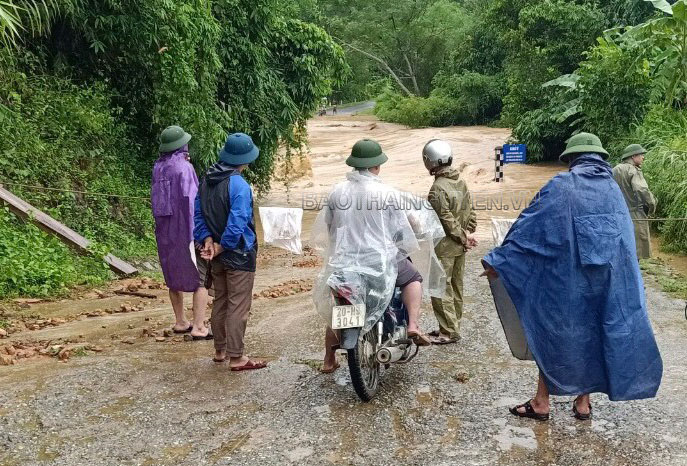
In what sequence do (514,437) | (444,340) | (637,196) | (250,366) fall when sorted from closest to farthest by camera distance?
(514,437) < (250,366) < (444,340) < (637,196)

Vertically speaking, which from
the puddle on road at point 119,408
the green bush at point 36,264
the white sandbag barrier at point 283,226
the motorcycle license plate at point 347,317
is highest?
the motorcycle license plate at point 347,317

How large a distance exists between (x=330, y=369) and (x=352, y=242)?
109cm

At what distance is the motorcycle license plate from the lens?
4.89 meters

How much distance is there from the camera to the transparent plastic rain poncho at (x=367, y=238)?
5148mm

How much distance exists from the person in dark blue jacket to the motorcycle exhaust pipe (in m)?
1.16

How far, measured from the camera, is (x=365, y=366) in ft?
16.8

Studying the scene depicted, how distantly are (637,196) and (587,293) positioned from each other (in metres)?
4.65

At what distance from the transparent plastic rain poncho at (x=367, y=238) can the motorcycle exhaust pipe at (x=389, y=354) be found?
20 cm

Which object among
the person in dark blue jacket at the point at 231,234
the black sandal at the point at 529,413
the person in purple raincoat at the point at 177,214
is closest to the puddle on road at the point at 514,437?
the black sandal at the point at 529,413

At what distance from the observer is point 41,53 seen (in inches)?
444

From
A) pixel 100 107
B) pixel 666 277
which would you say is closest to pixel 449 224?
pixel 666 277

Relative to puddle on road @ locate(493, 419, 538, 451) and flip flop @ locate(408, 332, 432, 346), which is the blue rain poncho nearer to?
puddle on road @ locate(493, 419, 538, 451)

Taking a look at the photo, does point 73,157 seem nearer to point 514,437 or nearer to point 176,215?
point 176,215

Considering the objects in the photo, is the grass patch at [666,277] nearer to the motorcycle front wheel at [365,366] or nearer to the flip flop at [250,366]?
the motorcycle front wheel at [365,366]
